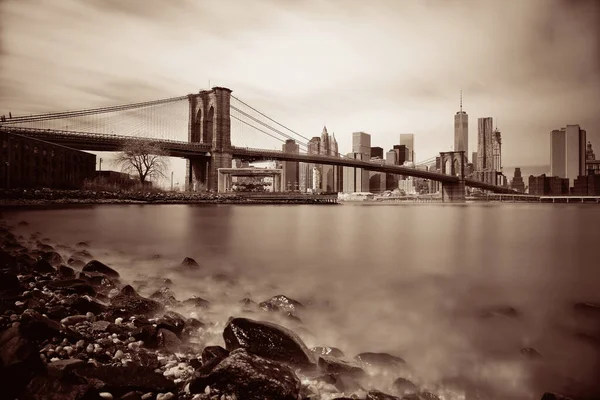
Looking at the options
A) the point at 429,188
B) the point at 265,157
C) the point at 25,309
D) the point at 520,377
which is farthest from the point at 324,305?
the point at 429,188

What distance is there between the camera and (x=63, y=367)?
1.95 meters

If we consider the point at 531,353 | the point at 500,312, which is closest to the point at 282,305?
the point at 531,353

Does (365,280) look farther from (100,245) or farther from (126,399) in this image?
(100,245)

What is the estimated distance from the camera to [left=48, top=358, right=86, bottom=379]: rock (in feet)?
6.22

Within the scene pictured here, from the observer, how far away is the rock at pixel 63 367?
1896mm

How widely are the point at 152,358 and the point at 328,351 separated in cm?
142

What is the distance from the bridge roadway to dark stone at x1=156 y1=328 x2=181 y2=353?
101 ft

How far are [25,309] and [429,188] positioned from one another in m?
92.3

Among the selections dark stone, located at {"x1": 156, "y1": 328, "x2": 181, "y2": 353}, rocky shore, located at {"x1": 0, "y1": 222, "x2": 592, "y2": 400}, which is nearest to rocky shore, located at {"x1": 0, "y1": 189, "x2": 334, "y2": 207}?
rocky shore, located at {"x1": 0, "y1": 222, "x2": 592, "y2": 400}

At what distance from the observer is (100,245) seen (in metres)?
8.77

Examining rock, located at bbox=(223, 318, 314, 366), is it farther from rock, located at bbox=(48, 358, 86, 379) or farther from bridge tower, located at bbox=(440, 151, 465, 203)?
bridge tower, located at bbox=(440, 151, 465, 203)

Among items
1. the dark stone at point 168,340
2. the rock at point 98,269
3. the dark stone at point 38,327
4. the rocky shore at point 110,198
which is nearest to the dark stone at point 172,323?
the dark stone at point 168,340

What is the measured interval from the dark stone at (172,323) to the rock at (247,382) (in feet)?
3.40

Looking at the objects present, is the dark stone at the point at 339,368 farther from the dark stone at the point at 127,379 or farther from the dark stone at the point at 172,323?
the dark stone at the point at 172,323
